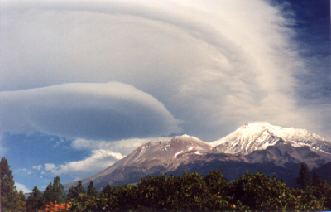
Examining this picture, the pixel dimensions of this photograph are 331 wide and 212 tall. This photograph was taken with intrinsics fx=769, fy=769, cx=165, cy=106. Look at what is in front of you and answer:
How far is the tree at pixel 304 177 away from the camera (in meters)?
8.36

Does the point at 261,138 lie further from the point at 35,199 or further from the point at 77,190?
the point at 35,199

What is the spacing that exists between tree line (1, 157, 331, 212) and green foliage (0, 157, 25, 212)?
0.4 inches

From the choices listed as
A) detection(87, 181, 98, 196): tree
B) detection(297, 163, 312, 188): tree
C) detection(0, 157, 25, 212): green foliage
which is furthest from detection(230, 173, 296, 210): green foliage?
detection(0, 157, 25, 212): green foliage

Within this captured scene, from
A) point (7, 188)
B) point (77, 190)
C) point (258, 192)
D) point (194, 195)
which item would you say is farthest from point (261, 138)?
point (7, 188)

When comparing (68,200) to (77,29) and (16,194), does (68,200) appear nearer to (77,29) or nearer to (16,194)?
(16,194)

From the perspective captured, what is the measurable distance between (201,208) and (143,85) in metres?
1.40

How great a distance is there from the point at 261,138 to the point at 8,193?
2684mm

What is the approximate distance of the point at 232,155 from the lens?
812cm

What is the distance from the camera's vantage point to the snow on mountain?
8.01m

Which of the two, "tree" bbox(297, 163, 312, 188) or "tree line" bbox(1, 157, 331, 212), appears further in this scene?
"tree" bbox(297, 163, 312, 188)

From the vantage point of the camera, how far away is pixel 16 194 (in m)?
7.80

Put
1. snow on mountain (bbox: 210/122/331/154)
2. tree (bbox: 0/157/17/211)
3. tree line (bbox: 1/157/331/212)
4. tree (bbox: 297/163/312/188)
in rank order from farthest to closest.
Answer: tree (bbox: 297/163/312/188) < snow on mountain (bbox: 210/122/331/154) < tree line (bbox: 1/157/331/212) < tree (bbox: 0/157/17/211)

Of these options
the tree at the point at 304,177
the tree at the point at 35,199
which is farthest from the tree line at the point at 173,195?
the tree at the point at 304,177

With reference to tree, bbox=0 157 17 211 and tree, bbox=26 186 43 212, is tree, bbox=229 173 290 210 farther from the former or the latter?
tree, bbox=0 157 17 211
